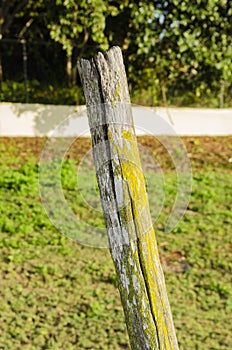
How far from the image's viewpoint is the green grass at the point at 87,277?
4902 mm

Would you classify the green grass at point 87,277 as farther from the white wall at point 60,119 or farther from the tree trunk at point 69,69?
the tree trunk at point 69,69

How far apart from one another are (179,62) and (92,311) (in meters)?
7.34

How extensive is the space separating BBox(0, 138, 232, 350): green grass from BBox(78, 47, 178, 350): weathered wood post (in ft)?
4.58

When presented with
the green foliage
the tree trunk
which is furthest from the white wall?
the tree trunk

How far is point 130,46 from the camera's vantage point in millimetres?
12328

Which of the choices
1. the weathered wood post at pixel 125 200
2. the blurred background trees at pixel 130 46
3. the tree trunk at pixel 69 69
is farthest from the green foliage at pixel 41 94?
the weathered wood post at pixel 125 200

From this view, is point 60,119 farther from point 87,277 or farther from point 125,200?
point 125,200

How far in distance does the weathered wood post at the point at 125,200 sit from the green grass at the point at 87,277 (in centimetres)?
140

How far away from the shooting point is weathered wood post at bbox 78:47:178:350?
2174mm

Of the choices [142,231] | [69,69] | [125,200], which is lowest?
[142,231]

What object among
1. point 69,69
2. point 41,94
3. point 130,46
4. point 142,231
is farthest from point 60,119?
point 142,231

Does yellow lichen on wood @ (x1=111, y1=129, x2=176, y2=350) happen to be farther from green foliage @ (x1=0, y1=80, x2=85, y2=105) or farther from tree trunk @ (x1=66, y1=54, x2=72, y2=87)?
tree trunk @ (x1=66, y1=54, x2=72, y2=87)

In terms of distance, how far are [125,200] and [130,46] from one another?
34.5 feet

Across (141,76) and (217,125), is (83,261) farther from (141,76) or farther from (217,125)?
(217,125)
